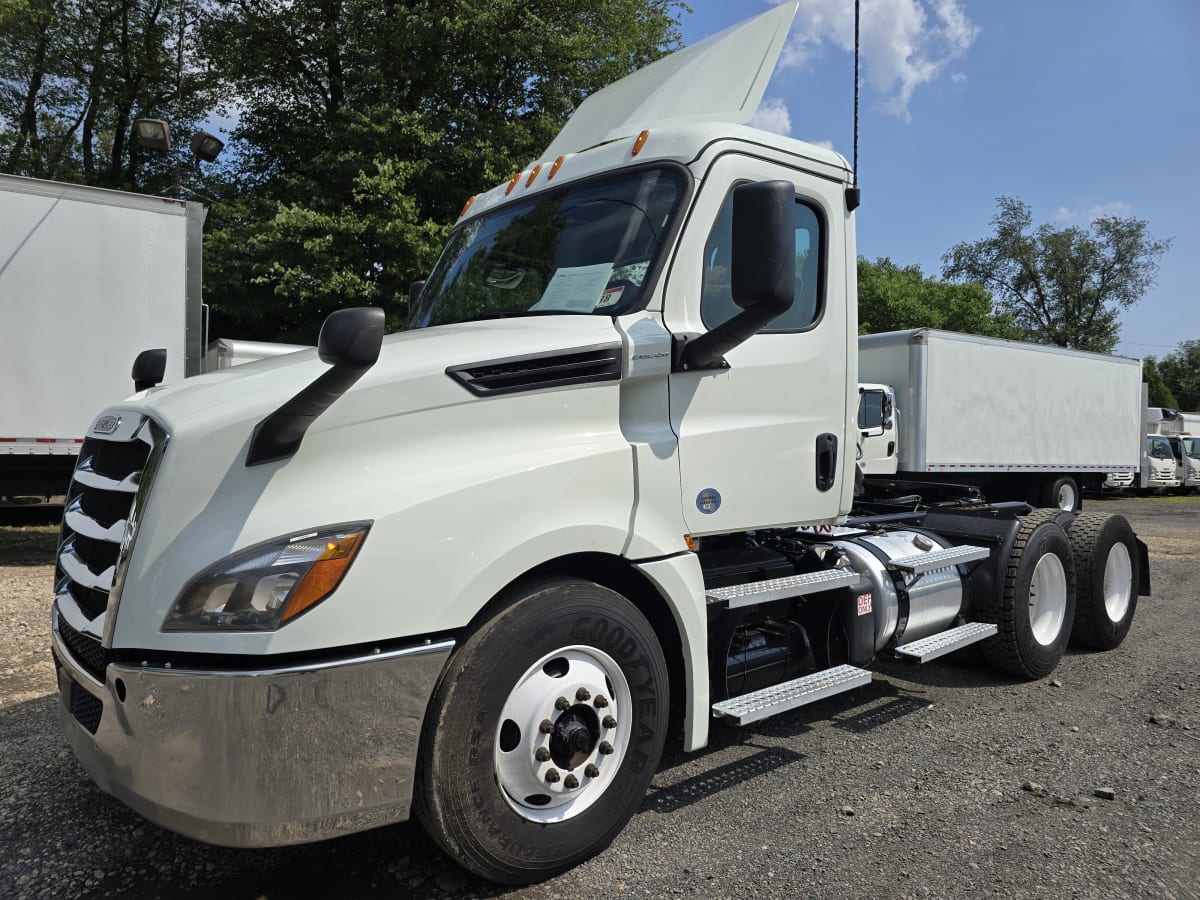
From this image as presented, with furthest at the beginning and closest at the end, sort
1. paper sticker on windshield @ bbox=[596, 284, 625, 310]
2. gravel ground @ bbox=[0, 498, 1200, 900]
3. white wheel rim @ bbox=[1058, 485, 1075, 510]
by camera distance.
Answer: white wheel rim @ bbox=[1058, 485, 1075, 510]
paper sticker on windshield @ bbox=[596, 284, 625, 310]
gravel ground @ bbox=[0, 498, 1200, 900]

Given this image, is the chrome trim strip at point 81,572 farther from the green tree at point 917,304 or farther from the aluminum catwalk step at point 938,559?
the green tree at point 917,304

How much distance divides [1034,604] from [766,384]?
10.1ft

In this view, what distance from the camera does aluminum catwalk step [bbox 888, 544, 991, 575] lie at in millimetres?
4426

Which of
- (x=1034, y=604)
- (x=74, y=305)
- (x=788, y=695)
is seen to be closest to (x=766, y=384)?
(x=788, y=695)

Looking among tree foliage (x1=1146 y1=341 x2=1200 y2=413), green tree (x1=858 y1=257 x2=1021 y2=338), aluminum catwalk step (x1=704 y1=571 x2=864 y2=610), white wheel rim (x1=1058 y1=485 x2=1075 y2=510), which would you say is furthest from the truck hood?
tree foliage (x1=1146 y1=341 x2=1200 y2=413)

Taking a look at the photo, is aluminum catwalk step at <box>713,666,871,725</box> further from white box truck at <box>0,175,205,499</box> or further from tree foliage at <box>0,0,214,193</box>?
tree foliage at <box>0,0,214,193</box>

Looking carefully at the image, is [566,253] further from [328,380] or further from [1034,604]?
[1034,604]

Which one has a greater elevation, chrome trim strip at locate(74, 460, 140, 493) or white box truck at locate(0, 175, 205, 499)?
white box truck at locate(0, 175, 205, 499)

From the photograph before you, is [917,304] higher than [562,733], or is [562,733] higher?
[917,304]

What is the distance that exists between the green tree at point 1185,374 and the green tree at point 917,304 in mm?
34940

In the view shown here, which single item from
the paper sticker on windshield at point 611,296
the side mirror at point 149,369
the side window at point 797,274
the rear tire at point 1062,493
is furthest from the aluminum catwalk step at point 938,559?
the rear tire at point 1062,493

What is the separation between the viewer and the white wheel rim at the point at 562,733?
2.66m

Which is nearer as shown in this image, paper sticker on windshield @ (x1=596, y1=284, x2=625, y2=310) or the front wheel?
the front wheel

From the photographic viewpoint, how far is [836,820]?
10.9ft
